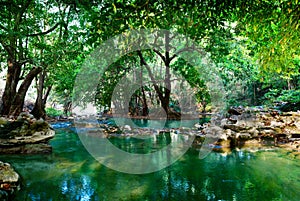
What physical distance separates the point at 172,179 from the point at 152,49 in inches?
385

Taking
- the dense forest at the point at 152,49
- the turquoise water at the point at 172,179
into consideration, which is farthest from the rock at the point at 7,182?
the dense forest at the point at 152,49

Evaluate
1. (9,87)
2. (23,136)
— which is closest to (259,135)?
(23,136)

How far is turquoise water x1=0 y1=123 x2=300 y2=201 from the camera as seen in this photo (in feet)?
12.0

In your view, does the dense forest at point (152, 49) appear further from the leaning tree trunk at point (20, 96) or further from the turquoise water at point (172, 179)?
the turquoise water at point (172, 179)

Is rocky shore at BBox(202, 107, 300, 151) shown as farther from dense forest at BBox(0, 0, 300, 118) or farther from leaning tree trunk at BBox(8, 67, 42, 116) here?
leaning tree trunk at BBox(8, 67, 42, 116)

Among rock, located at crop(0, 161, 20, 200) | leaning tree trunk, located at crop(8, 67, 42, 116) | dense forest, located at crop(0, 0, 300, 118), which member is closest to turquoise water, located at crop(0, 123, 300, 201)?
rock, located at crop(0, 161, 20, 200)

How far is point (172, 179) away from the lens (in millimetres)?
4375

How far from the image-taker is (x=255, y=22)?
3.27 metres

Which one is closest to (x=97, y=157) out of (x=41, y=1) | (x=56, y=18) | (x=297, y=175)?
(x=297, y=175)

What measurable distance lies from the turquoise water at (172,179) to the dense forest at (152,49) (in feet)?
5.77

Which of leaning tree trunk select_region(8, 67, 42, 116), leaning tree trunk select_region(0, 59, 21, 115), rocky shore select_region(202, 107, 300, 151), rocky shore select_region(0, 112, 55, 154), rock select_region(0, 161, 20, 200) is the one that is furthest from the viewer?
leaning tree trunk select_region(8, 67, 42, 116)

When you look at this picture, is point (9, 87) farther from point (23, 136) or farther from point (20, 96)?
point (23, 136)

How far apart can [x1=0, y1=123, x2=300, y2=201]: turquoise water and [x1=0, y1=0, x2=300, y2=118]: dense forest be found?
1.76 meters

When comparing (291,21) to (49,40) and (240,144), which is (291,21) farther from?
(49,40)
